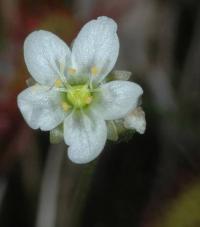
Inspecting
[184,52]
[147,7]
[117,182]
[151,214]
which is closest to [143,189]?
[117,182]

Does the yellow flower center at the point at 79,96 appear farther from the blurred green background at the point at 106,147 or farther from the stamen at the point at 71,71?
the blurred green background at the point at 106,147

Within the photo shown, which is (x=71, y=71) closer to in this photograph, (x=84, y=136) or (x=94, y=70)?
(x=94, y=70)

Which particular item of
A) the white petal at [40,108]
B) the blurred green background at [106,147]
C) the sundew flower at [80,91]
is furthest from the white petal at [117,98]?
the blurred green background at [106,147]

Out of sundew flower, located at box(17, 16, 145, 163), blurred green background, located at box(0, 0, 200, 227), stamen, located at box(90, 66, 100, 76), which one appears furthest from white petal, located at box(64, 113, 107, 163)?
blurred green background, located at box(0, 0, 200, 227)

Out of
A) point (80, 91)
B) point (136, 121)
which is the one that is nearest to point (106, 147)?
point (80, 91)

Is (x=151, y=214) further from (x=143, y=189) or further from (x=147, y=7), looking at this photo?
(x=147, y=7)
